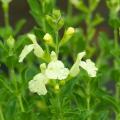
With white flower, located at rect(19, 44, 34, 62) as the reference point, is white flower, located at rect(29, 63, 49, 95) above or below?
below

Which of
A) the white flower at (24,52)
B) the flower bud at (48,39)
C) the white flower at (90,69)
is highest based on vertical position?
the flower bud at (48,39)

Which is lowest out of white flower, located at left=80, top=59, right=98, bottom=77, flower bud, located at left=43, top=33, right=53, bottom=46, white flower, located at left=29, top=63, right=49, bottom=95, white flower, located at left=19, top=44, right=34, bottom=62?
white flower, located at left=29, top=63, right=49, bottom=95

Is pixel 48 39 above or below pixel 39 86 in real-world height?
above

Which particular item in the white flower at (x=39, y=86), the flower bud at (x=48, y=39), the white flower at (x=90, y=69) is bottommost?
the white flower at (x=39, y=86)

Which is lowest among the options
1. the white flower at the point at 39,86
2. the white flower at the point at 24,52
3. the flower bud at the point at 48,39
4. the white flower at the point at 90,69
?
the white flower at the point at 39,86

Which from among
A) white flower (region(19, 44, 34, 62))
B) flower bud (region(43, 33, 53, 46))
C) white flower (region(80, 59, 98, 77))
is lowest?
white flower (region(80, 59, 98, 77))

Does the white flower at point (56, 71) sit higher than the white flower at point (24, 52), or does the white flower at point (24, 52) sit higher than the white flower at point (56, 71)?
the white flower at point (24, 52)

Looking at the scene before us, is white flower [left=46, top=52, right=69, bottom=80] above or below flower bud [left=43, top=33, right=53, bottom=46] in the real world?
below

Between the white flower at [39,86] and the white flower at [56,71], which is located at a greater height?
the white flower at [56,71]

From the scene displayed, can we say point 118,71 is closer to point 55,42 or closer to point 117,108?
point 117,108

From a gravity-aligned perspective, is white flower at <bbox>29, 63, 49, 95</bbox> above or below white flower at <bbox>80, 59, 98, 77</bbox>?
below

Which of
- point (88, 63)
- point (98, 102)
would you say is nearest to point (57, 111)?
point (88, 63)
